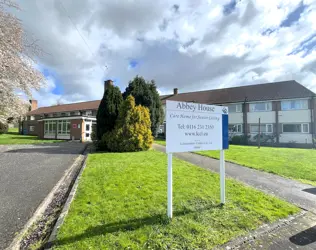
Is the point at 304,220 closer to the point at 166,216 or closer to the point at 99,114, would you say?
the point at 166,216

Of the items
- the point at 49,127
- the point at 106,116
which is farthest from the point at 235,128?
the point at 49,127

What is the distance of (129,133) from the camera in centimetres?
1370

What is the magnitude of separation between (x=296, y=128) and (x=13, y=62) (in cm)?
2796

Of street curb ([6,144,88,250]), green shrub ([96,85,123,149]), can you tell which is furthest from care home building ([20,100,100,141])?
street curb ([6,144,88,250])

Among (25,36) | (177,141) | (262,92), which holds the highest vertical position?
(262,92)

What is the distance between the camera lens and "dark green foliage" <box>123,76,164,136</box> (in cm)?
1933

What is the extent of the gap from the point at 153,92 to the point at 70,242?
18.5m

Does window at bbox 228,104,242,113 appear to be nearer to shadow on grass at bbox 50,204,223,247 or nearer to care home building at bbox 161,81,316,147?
care home building at bbox 161,81,316,147

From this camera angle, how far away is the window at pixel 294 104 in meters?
23.3

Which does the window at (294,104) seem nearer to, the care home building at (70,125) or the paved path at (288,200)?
the paved path at (288,200)

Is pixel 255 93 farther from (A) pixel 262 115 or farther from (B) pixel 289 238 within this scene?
(B) pixel 289 238

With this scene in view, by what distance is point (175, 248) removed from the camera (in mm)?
2984

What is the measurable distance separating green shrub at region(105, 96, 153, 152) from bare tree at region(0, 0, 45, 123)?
7.82 meters

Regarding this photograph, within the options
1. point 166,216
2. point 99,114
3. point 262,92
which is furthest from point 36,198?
point 262,92
